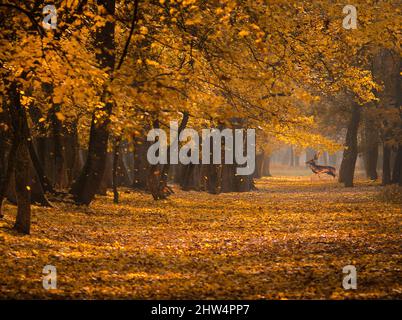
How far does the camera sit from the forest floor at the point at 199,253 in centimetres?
1185

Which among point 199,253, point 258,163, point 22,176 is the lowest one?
point 199,253

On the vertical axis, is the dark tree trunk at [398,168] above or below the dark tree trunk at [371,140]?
below

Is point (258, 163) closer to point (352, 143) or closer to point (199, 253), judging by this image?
point (352, 143)

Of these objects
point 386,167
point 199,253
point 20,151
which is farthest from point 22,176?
point 386,167

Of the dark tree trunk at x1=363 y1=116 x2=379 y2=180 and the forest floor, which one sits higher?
the dark tree trunk at x1=363 y1=116 x2=379 y2=180

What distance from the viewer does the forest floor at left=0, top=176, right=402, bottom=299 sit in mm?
11852

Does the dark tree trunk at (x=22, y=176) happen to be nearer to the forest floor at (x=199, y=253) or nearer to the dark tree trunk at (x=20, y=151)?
the dark tree trunk at (x=20, y=151)

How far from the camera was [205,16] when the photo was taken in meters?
18.0

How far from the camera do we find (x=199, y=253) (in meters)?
16.5

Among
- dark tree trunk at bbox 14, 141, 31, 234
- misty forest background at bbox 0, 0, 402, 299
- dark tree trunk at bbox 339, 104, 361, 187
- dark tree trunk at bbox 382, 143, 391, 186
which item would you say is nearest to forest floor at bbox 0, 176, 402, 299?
misty forest background at bbox 0, 0, 402, 299

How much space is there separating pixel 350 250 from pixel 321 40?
8.58m

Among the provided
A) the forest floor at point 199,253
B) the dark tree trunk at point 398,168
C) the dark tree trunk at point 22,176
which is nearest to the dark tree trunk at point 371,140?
the dark tree trunk at point 398,168

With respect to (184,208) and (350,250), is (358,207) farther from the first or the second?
(350,250)

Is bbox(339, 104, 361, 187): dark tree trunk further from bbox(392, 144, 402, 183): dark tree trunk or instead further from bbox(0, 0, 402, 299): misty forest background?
bbox(0, 0, 402, 299): misty forest background
